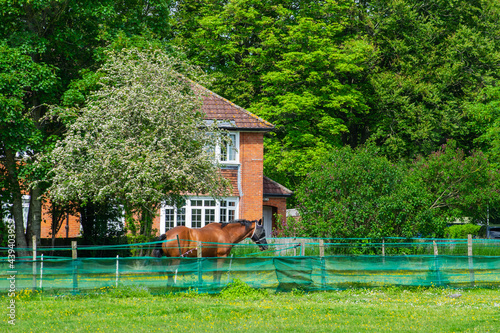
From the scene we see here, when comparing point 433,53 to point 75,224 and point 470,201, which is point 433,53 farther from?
point 75,224

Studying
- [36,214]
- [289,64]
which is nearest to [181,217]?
[36,214]

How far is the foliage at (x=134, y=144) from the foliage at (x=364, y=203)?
6.10 metres

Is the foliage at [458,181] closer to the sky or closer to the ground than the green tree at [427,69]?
closer to the ground

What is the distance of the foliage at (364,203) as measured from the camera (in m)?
27.9

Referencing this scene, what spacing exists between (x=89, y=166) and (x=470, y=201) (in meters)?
20.6

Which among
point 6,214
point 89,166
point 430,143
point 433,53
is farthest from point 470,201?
point 6,214

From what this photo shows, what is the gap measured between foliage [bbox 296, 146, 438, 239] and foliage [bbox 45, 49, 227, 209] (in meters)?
6.10

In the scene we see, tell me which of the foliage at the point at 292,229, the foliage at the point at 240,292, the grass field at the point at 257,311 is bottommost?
the grass field at the point at 257,311

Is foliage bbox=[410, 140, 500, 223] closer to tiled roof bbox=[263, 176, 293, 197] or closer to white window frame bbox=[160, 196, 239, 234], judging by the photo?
tiled roof bbox=[263, 176, 293, 197]

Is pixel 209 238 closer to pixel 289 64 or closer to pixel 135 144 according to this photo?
pixel 135 144

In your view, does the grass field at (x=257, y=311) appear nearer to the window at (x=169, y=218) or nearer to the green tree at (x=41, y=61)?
the green tree at (x=41, y=61)

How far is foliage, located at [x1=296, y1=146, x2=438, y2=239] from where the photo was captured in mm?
27875

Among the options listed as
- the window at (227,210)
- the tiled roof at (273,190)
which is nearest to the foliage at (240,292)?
the window at (227,210)

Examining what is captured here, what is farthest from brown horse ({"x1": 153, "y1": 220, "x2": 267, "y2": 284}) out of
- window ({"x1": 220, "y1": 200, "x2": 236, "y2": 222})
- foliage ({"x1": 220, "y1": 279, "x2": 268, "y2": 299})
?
window ({"x1": 220, "y1": 200, "x2": 236, "y2": 222})
